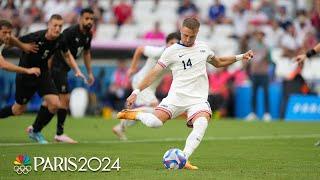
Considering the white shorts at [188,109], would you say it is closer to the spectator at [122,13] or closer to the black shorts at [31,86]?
the black shorts at [31,86]

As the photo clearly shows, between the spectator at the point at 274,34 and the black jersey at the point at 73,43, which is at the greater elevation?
the spectator at the point at 274,34

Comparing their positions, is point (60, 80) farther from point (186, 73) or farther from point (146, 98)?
point (186, 73)

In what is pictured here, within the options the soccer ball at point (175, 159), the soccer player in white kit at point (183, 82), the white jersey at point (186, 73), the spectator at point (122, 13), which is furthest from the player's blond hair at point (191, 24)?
the spectator at point (122, 13)

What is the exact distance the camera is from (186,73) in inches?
497

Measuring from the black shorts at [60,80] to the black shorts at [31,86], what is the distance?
766 mm

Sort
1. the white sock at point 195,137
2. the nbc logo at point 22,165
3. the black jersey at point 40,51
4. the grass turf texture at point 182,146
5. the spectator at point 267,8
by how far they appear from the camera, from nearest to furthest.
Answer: the grass turf texture at point 182,146 < the nbc logo at point 22,165 < the white sock at point 195,137 < the black jersey at point 40,51 < the spectator at point 267,8

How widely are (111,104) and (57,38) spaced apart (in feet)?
39.9

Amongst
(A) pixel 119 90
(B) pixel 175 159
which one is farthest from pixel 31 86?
(A) pixel 119 90

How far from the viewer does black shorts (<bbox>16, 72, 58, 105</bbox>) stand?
53.0ft

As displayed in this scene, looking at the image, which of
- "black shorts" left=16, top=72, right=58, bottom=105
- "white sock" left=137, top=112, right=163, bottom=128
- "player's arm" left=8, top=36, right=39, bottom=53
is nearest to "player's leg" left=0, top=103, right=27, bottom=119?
"black shorts" left=16, top=72, right=58, bottom=105

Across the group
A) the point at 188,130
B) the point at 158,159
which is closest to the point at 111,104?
the point at 188,130

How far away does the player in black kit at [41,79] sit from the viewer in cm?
Answer: 1583

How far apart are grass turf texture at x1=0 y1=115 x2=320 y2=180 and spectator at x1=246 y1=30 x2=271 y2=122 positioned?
10.2 ft

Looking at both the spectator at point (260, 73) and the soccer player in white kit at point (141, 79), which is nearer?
the soccer player in white kit at point (141, 79)
